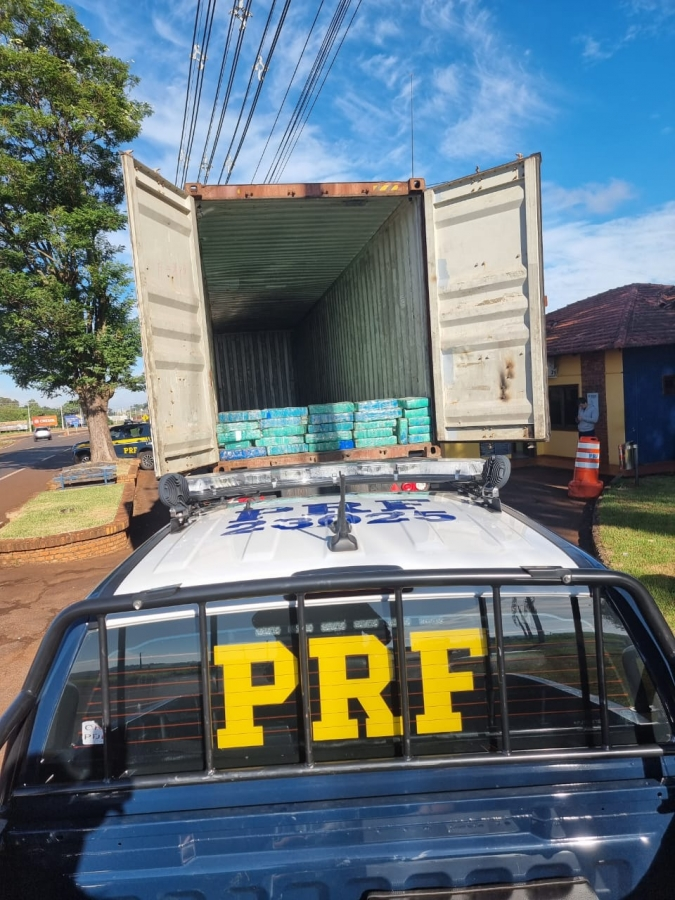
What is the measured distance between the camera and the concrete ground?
5.46 m

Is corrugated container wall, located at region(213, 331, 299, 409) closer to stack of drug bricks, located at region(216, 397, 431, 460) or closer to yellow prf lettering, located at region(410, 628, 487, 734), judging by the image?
stack of drug bricks, located at region(216, 397, 431, 460)

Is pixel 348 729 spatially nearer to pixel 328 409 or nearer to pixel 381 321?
pixel 328 409

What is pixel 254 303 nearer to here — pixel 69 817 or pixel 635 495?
pixel 635 495

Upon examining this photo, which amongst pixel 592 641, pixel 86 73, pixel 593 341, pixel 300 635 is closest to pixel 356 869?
pixel 300 635

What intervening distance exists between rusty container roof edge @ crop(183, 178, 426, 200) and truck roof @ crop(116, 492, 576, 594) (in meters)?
3.60

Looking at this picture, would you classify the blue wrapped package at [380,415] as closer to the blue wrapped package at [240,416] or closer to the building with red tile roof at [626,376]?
the blue wrapped package at [240,416]

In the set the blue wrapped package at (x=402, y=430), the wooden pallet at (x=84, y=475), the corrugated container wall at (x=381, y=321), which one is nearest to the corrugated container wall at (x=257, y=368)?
the corrugated container wall at (x=381, y=321)

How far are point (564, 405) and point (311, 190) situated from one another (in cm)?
1049

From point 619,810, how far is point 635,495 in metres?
9.49

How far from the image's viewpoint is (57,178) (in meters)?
15.5

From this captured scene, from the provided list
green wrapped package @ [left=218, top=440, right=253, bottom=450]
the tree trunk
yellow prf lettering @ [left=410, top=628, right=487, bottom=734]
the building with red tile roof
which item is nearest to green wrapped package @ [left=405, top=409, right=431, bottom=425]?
green wrapped package @ [left=218, top=440, right=253, bottom=450]

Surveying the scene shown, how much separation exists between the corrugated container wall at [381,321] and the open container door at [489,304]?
23 cm

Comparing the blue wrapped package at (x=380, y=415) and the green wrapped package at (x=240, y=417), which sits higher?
the green wrapped package at (x=240, y=417)

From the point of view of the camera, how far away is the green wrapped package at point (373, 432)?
19.0ft
